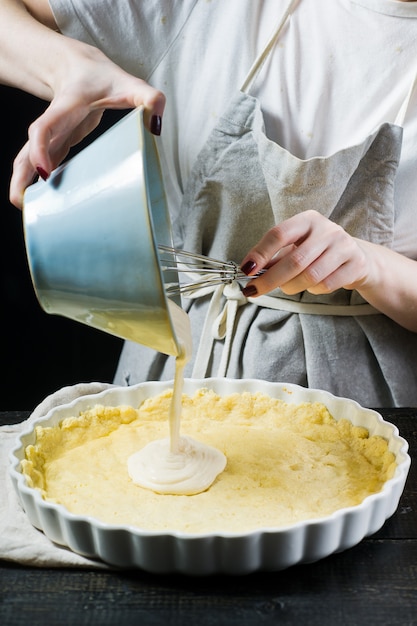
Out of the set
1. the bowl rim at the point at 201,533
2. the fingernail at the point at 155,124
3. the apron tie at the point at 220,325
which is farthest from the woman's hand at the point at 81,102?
the apron tie at the point at 220,325

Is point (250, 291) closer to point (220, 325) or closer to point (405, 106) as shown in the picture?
point (220, 325)

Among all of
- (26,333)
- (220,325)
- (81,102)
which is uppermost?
(81,102)

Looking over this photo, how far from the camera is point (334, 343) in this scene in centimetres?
111

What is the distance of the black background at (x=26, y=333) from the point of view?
1.50m

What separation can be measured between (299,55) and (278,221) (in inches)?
9.7

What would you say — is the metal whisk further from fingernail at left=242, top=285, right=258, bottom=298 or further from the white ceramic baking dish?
the white ceramic baking dish

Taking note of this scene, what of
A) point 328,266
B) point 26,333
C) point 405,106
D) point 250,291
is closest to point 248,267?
point 250,291

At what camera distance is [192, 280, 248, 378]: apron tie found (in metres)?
1.14

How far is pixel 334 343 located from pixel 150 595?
1.89 feet

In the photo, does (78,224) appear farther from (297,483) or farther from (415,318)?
(415,318)

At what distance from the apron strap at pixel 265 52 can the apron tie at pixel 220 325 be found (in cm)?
29

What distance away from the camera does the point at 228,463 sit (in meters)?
0.80

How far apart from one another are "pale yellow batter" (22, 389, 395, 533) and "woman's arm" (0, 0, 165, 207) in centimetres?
28

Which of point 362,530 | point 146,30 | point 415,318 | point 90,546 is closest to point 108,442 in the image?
point 90,546
